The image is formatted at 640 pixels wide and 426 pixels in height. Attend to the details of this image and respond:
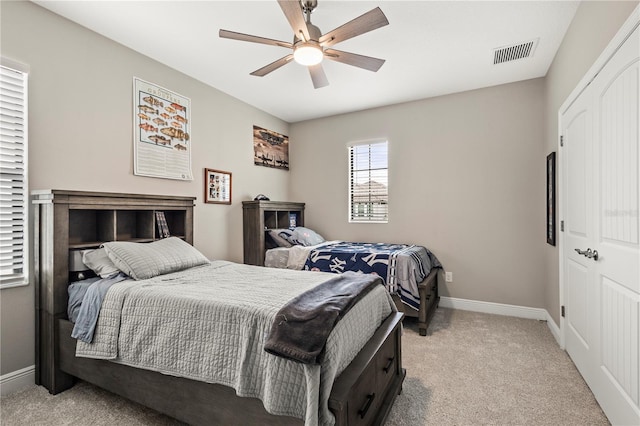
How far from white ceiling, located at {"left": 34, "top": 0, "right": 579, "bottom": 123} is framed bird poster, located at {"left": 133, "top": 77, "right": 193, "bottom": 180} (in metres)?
0.36

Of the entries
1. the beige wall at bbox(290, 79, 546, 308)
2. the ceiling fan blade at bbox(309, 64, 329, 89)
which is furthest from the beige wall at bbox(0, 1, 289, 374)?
the beige wall at bbox(290, 79, 546, 308)

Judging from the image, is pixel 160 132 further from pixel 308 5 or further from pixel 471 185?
pixel 471 185

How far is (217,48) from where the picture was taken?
9.27 ft

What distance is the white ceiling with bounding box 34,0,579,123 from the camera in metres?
2.27

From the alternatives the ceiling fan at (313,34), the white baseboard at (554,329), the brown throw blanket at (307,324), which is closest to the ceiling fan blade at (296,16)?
the ceiling fan at (313,34)

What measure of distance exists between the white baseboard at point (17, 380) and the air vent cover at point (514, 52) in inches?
180

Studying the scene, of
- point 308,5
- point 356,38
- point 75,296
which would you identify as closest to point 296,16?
point 308,5

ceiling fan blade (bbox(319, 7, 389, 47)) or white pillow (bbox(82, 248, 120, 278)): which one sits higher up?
ceiling fan blade (bbox(319, 7, 389, 47))

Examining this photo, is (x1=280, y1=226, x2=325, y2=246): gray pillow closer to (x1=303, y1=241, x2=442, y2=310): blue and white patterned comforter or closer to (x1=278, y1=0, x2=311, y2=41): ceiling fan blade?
(x1=303, y1=241, x2=442, y2=310): blue and white patterned comforter

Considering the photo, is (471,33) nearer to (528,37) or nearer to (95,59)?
(528,37)

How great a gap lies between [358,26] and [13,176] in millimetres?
2497

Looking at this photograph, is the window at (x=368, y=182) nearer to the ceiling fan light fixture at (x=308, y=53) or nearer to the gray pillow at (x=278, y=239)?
the gray pillow at (x=278, y=239)

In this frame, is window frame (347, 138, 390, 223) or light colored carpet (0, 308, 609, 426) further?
window frame (347, 138, 390, 223)

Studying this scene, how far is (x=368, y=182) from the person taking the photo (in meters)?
4.55
